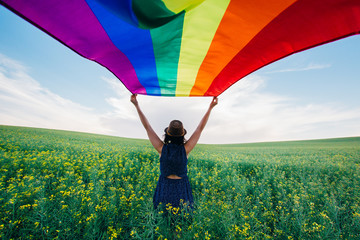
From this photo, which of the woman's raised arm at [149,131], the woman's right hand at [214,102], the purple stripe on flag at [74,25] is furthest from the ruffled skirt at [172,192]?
the purple stripe on flag at [74,25]

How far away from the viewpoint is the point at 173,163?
2537 millimetres

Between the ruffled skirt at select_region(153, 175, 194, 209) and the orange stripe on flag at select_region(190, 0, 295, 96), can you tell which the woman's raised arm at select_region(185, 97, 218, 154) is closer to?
the ruffled skirt at select_region(153, 175, 194, 209)

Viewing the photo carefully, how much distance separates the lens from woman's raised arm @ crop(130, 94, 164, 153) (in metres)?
2.69

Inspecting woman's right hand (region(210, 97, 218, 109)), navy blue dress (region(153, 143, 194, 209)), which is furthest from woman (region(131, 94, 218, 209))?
woman's right hand (region(210, 97, 218, 109))

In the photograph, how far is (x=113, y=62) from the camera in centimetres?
224

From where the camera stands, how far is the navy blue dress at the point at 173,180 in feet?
8.28

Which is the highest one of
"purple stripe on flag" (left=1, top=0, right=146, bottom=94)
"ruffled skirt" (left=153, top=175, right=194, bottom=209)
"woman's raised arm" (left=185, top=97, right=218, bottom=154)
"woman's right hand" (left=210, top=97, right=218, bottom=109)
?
"purple stripe on flag" (left=1, top=0, right=146, bottom=94)

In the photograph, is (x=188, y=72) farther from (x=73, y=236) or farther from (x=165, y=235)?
(x=73, y=236)

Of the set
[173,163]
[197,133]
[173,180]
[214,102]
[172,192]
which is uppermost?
[214,102]

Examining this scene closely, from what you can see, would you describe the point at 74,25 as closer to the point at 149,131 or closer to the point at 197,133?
the point at 149,131

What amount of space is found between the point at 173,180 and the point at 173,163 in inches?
14.4

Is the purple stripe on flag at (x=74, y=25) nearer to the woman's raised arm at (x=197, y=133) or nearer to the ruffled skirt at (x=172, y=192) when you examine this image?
the woman's raised arm at (x=197, y=133)

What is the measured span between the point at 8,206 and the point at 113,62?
122 inches

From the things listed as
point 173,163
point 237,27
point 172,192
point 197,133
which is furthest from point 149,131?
point 237,27
